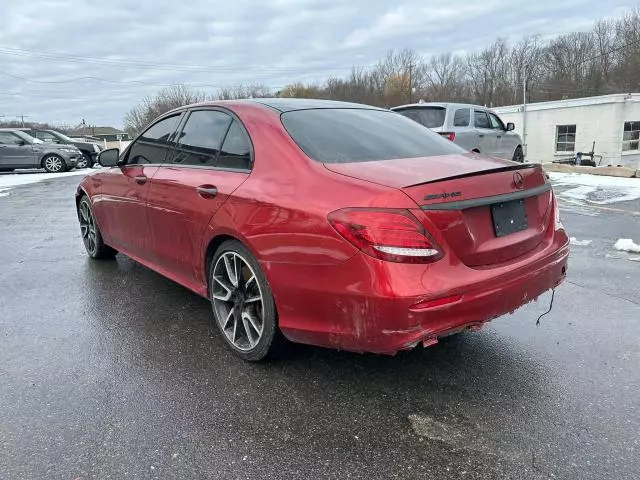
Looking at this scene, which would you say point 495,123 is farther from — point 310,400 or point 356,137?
point 310,400

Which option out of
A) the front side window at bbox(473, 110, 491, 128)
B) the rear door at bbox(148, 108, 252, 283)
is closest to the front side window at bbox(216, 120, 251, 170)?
the rear door at bbox(148, 108, 252, 283)

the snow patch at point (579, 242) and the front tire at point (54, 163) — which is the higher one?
the front tire at point (54, 163)

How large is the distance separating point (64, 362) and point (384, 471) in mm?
2204

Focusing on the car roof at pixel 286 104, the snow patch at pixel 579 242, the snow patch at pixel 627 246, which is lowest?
the snow patch at pixel 579 242

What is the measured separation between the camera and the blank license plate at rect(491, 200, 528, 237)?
2.75 meters

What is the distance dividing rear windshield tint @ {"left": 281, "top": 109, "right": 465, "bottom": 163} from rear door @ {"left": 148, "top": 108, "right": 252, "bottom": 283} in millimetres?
392

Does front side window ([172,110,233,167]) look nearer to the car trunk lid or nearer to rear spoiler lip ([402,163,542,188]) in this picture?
the car trunk lid

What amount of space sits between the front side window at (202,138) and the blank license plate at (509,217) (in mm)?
1857

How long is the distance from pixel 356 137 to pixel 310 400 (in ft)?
5.36

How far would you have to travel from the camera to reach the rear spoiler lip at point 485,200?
2.50 m

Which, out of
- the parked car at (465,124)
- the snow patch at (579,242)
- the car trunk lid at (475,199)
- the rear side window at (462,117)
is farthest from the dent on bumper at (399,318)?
the rear side window at (462,117)

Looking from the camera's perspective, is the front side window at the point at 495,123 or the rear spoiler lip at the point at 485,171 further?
the front side window at the point at 495,123

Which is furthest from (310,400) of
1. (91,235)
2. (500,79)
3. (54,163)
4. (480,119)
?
(500,79)

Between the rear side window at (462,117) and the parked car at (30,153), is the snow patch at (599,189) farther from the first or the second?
the parked car at (30,153)
